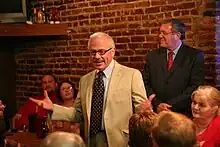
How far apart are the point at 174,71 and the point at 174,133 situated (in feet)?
6.16

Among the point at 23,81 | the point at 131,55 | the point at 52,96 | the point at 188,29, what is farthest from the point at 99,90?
the point at 23,81

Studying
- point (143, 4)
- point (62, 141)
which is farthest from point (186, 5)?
point (62, 141)

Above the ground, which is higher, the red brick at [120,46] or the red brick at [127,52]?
the red brick at [120,46]

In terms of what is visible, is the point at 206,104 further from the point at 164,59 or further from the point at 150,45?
the point at 150,45

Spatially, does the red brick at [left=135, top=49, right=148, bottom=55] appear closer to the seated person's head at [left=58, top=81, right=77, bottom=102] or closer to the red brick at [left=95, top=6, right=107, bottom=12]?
the red brick at [left=95, top=6, right=107, bottom=12]

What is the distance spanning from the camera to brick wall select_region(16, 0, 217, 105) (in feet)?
12.8

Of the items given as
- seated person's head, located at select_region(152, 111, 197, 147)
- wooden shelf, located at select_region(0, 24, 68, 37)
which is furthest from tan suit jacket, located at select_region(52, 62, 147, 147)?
wooden shelf, located at select_region(0, 24, 68, 37)

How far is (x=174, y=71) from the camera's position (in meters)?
3.62

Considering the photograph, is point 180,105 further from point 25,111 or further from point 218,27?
point 25,111

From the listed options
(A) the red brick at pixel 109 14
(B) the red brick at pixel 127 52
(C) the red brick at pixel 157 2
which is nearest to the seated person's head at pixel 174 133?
(C) the red brick at pixel 157 2

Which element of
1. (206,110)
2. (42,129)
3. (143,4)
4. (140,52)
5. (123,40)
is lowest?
(42,129)

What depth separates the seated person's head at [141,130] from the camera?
2.16 meters

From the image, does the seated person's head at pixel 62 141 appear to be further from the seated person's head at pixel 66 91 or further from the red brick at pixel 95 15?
the red brick at pixel 95 15

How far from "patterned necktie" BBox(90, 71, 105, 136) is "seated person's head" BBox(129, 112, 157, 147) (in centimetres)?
64
